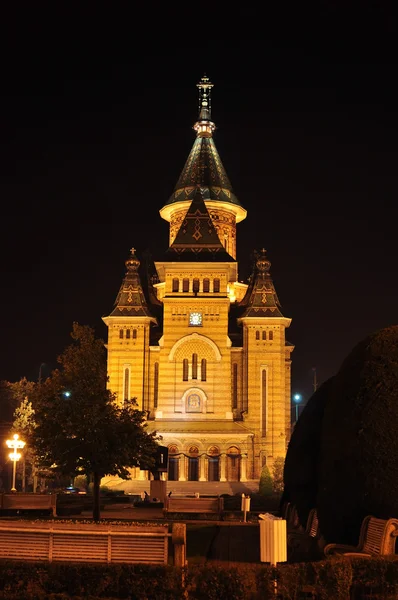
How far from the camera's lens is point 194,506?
26859 mm

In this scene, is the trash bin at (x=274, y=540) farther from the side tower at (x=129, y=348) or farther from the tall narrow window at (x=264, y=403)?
the side tower at (x=129, y=348)

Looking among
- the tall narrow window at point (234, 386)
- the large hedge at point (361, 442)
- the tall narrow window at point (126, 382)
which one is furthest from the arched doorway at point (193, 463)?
the large hedge at point (361, 442)

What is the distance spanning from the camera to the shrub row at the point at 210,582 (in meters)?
13.4

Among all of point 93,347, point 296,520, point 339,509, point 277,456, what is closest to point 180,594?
point 339,509

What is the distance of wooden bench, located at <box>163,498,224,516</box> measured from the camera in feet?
87.5

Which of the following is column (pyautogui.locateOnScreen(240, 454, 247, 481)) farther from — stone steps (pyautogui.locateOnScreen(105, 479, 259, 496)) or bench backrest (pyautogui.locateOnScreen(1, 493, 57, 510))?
bench backrest (pyautogui.locateOnScreen(1, 493, 57, 510))

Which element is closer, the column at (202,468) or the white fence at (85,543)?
the white fence at (85,543)

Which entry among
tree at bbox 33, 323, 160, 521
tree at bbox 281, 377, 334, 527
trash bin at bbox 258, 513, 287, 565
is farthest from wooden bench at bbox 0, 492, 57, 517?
trash bin at bbox 258, 513, 287, 565

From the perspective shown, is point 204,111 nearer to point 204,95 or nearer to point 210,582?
point 204,95

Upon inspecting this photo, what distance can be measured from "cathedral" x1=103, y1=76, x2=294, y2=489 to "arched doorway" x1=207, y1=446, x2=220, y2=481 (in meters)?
0.07

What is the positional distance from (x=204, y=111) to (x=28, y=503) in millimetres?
65624

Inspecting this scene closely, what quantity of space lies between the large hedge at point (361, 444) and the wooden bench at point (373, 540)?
262 millimetres

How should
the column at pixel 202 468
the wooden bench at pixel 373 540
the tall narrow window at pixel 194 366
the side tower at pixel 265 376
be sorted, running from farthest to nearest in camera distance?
the tall narrow window at pixel 194 366
the side tower at pixel 265 376
the column at pixel 202 468
the wooden bench at pixel 373 540

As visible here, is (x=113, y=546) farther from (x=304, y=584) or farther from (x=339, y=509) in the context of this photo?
(x=339, y=509)
